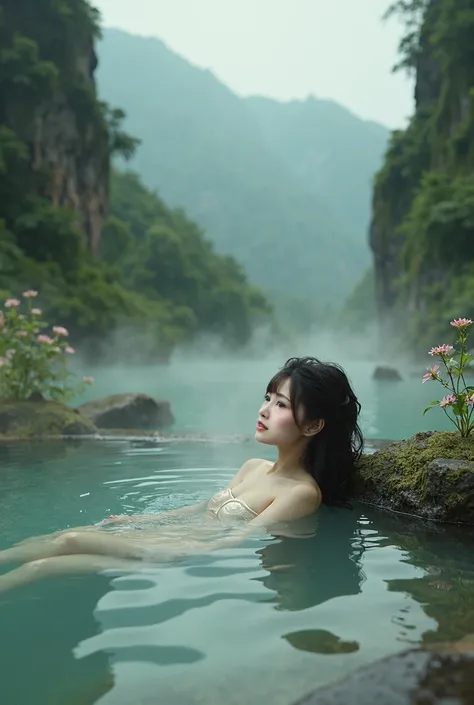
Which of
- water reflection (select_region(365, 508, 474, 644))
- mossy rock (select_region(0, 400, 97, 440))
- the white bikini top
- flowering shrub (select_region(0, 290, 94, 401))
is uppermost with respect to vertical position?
flowering shrub (select_region(0, 290, 94, 401))

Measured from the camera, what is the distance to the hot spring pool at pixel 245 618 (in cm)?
180

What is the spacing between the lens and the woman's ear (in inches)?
132

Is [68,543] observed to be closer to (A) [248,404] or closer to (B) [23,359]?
(B) [23,359]

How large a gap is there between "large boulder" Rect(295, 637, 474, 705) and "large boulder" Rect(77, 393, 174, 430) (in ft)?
24.5

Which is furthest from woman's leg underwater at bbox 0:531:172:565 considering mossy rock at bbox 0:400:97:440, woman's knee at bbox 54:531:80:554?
mossy rock at bbox 0:400:97:440

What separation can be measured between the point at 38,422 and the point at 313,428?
15.7ft

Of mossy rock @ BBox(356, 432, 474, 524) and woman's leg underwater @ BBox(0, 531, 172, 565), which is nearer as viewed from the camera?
woman's leg underwater @ BBox(0, 531, 172, 565)

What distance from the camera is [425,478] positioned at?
354cm

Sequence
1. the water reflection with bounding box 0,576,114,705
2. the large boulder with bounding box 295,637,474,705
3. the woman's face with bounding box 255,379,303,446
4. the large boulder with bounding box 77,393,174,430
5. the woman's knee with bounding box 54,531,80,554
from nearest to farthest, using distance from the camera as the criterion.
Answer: the large boulder with bounding box 295,637,474,705
the water reflection with bounding box 0,576,114,705
the woman's knee with bounding box 54,531,80,554
the woman's face with bounding box 255,379,303,446
the large boulder with bounding box 77,393,174,430

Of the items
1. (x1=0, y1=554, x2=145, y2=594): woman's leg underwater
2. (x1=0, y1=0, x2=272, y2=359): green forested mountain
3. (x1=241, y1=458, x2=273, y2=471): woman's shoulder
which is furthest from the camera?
(x1=0, y1=0, x2=272, y2=359): green forested mountain

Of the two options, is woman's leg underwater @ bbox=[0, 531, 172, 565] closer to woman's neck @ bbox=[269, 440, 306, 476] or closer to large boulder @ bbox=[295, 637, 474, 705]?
woman's neck @ bbox=[269, 440, 306, 476]

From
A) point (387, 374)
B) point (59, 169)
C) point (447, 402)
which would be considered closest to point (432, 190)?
point (387, 374)

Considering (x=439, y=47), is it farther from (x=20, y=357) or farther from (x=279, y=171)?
(x=279, y=171)

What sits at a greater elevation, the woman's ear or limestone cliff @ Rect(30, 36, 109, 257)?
limestone cliff @ Rect(30, 36, 109, 257)
